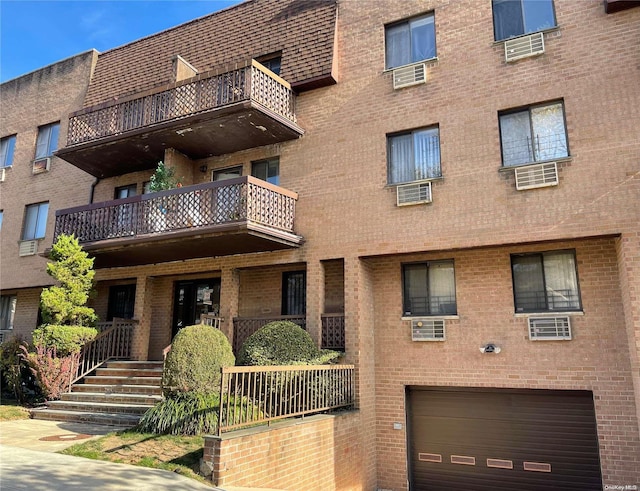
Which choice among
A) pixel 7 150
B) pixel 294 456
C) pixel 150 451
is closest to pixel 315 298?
pixel 294 456

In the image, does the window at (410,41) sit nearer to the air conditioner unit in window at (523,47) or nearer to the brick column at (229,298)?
the air conditioner unit in window at (523,47)

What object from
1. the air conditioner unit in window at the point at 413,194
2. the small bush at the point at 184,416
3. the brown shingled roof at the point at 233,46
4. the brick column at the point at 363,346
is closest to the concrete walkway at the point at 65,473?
the small bush at the point at 184,416

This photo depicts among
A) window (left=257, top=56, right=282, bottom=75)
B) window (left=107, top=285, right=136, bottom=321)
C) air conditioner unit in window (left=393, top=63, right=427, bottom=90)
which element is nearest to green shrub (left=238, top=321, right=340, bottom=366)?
air conditioner unit in window (left=393, top=63, right=427, bottom=90)

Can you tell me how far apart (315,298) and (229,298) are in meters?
2.60

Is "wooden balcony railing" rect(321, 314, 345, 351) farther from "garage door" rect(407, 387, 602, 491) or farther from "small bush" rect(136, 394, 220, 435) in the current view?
"small bush" rect(136, 394, 220, 435)

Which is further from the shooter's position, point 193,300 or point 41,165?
point 41,165

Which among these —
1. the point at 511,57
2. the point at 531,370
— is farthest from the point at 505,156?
the point at 531,370

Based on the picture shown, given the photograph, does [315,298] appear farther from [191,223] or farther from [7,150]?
[7,150]

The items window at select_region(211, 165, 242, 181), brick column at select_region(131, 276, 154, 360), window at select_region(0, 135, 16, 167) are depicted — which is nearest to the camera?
window at select_region(211, 165, 242, 181)

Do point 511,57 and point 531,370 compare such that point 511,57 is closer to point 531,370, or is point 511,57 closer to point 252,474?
point 531,370

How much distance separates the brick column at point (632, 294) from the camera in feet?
28.7

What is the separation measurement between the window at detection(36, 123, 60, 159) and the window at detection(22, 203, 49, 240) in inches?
77.7

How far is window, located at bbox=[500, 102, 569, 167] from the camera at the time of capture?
10.3 meters

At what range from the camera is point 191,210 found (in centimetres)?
1202
